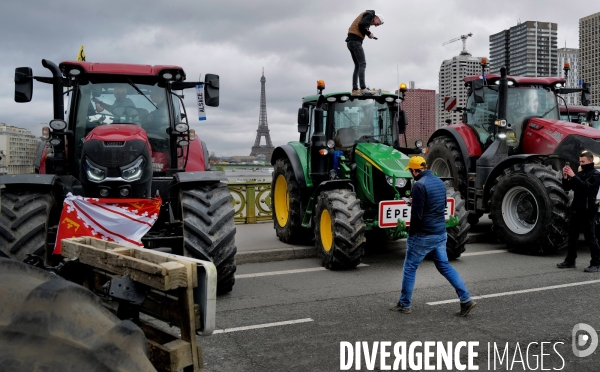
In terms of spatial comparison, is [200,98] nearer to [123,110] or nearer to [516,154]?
[123,110]

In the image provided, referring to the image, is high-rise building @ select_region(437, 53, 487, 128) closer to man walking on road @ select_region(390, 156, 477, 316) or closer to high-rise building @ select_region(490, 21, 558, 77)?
high-rise building @ select_region(490, 21, 558, 77)

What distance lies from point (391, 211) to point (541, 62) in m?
10.0

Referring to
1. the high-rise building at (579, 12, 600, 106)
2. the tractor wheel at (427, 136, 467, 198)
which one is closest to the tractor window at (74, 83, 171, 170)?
the tractor wheel at (427, 136, 467, 198)

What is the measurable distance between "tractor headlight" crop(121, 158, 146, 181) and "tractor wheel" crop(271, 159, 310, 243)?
4.63m

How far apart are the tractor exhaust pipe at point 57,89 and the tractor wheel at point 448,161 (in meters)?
8.07

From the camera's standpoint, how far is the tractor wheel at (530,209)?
9.32 m

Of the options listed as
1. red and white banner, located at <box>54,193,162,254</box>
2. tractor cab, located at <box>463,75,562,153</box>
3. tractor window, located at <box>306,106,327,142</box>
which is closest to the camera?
red and white banner, located at <box>54,193,162,254</box>

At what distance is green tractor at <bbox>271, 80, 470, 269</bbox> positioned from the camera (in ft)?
28.0

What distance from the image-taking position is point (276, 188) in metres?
11.9

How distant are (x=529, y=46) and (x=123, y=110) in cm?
1250

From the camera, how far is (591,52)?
30719 mm

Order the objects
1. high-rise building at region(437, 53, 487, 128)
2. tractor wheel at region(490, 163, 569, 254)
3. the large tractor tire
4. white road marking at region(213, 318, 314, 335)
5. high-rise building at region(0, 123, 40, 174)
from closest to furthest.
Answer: the large tractor tire, high-rise building at region(0, 123, 40, 174), white road marking at region(213, 318, 314, 335), tractor wheel at region(490, 163, 569, 254), high-rise building at region(437, 53, 487, 128)

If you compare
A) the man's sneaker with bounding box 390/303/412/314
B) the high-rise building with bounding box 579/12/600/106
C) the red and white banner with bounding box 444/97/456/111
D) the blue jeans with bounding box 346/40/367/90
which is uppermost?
the high-rise building with bounding box 579/12/600/106
